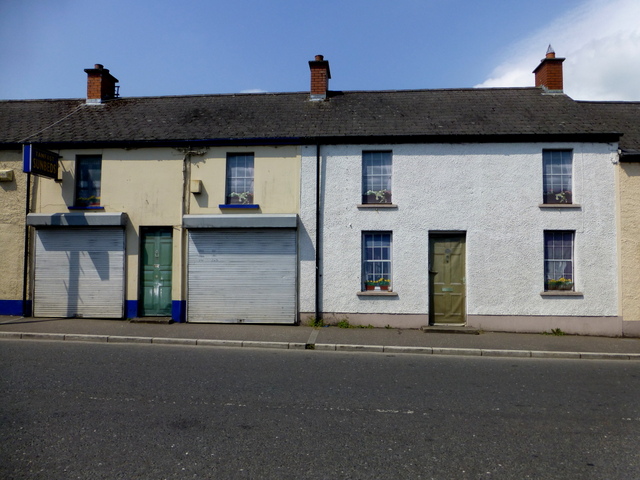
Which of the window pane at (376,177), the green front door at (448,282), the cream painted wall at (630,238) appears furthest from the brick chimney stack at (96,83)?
the cream painted wall at (630,238)

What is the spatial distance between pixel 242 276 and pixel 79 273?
4.74 metres

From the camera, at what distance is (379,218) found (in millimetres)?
12172

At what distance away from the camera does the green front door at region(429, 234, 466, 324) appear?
1209 centimetres

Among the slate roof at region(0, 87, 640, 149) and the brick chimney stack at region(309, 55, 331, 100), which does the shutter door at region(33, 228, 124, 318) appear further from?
the brick chimney stack at region(309, 55, 331, 100)

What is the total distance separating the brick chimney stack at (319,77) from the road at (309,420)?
945 centimetres

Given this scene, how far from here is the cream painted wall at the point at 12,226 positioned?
12930 mm

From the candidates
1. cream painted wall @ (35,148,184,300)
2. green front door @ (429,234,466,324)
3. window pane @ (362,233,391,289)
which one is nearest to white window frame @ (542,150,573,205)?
green front door @ (429,234,466,324)

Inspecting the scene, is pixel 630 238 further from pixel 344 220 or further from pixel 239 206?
pixel 239 206

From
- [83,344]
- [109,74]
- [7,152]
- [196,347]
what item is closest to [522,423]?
[196,347]

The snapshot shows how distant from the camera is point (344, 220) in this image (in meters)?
12.2

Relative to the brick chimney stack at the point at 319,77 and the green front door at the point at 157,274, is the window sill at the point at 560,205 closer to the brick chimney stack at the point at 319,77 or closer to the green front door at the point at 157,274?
the brick chimney stack at the point at 319,77

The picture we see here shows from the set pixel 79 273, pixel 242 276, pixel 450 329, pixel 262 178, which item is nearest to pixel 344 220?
pixel 262 178

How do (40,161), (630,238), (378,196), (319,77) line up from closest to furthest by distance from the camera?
(630,238) → (40,161) → (378,196) → (319,77)

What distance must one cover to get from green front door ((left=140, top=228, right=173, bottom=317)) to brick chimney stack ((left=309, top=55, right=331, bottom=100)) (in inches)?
252
